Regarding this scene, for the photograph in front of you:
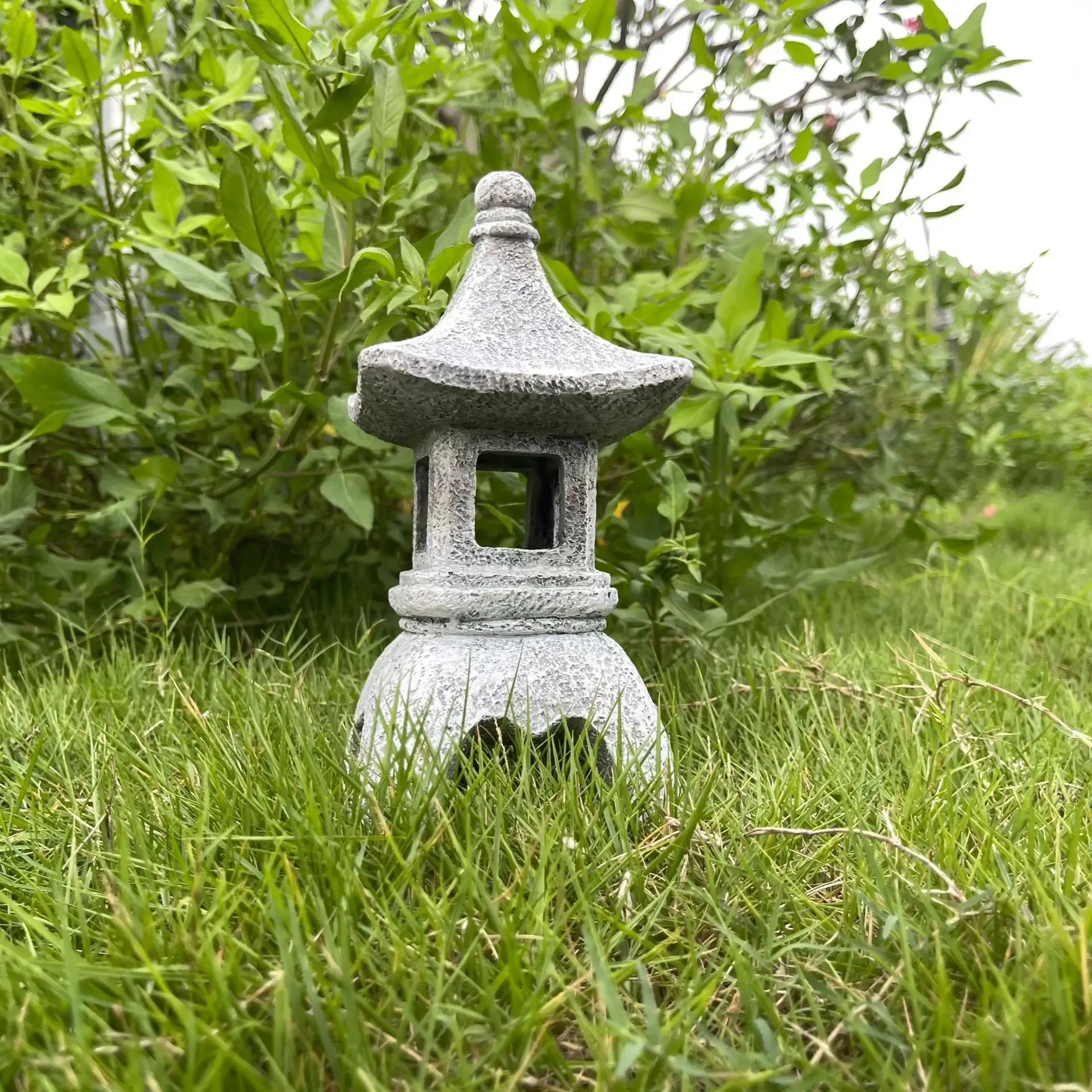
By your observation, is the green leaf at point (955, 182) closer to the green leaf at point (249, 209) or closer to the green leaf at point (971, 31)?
the green leaf at point (971, 31)

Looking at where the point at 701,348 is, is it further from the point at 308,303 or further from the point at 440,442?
the point at 308,303

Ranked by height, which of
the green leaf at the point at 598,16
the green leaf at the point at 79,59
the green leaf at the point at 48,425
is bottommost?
the green leaf at the point at 48,425

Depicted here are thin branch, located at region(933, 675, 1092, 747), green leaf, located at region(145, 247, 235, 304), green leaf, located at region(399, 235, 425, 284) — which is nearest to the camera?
green leaf, located at region(399, 235, 425, 284)

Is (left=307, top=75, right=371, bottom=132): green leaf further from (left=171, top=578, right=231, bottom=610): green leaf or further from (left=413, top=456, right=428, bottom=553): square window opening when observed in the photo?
(left=171, top=578, right=231, bottom=610): green leaf

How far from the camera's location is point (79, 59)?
1696mm

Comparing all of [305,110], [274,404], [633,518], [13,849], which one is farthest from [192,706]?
[305,110]

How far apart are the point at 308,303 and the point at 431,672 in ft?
3.50

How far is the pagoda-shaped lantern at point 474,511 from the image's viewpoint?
125cm

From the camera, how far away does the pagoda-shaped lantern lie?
4.10 ft

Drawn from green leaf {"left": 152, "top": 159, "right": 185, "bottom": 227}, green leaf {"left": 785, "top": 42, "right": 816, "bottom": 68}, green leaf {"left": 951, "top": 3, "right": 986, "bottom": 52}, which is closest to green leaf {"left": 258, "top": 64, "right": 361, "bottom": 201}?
green leaf {"left": 152, "top": 159, "right": 185, "bottom": 227}

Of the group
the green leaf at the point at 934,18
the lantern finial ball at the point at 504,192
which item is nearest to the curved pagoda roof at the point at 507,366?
the lantern finial ball at the point at 504,192

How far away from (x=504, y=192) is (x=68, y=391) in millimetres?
895

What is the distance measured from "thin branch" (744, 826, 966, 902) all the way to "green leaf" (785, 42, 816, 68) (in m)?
1.52

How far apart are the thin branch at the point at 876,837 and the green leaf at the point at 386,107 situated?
3.72 ft
